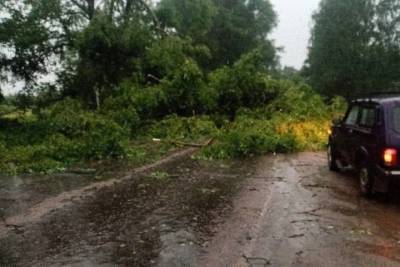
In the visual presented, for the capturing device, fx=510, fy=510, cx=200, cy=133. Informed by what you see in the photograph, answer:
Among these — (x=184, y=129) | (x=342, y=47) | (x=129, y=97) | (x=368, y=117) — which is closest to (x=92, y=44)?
(x=129, y=97)

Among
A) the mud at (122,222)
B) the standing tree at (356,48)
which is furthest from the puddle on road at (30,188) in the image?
the standing tree at (356,48)

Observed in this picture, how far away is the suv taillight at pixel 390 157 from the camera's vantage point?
7.95 meters

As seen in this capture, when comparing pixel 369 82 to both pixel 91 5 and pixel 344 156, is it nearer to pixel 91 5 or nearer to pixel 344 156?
pixel 91 5

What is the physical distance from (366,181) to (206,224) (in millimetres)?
3173

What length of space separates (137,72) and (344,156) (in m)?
14.6

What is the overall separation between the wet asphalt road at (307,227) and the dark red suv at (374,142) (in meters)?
0.50

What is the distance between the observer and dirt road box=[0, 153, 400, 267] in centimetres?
610

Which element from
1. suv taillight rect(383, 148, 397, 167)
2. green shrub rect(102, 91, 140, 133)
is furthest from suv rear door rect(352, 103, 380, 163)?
green shrub rect(102, 91, 140, 133)

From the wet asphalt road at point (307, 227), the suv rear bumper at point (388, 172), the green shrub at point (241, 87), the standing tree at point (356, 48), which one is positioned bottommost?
the wet asphalt road at point (307, 227)

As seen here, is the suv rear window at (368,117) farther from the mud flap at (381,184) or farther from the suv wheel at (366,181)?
the mud flap at (381,184)

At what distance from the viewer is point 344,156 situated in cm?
1066

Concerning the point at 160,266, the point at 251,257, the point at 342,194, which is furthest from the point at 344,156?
the point at 160,266

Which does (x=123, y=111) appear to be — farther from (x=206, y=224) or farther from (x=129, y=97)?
(x=206, y=224)

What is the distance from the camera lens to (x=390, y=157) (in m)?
7.97
